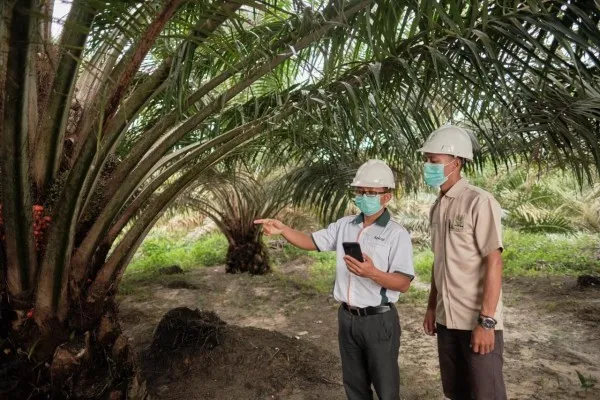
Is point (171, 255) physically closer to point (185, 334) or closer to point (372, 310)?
point (185, 334)

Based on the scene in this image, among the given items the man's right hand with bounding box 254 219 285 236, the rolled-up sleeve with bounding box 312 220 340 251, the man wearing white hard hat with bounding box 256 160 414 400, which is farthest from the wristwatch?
the man's right hand with bounding box 254 219 285 236

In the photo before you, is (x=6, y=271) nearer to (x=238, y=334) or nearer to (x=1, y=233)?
(x=1, y=233)

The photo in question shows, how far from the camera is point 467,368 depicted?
2.14m

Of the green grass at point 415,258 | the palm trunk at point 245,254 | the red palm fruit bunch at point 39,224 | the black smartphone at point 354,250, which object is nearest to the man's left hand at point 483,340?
the black smartphone at point 354,250

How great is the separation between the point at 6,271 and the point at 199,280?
202 inches

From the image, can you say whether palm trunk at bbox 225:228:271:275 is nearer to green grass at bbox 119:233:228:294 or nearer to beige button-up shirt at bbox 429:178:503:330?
green grass at bbox 119:233:228:294

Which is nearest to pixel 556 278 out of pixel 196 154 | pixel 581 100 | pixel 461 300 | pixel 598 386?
pixel 598 386

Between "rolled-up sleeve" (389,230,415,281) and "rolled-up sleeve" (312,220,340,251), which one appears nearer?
"rolled-up sleeve" (389,230,415,281)

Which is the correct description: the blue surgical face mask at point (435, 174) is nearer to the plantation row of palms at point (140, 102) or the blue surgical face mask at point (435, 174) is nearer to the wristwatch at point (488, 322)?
the plantation row of palms at point (140, 102)

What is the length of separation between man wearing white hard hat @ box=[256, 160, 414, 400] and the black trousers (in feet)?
0.77

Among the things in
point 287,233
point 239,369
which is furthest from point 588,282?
point 287,233

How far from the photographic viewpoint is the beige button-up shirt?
80.3 inches

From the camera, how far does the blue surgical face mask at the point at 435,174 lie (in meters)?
2.20

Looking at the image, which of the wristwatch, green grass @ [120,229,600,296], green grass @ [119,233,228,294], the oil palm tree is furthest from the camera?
green grass @ [119,233,228,294]
